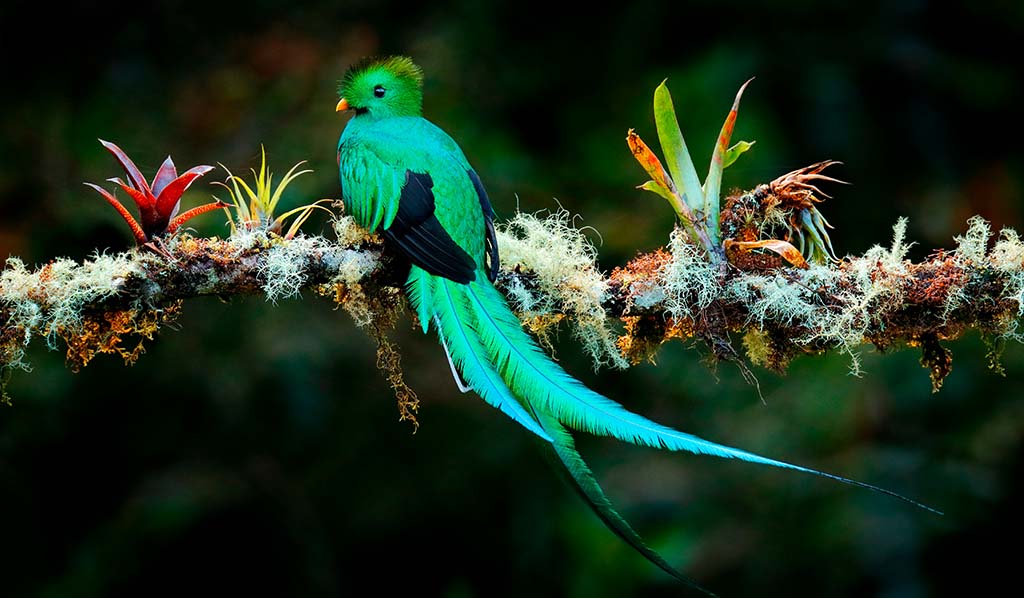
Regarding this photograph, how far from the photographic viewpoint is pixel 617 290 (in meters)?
2.25

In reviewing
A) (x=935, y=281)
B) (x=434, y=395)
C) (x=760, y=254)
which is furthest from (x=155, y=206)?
(x=434, y=395)

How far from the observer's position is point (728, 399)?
534 cm

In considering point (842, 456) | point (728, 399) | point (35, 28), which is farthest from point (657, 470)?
point (35, 28)

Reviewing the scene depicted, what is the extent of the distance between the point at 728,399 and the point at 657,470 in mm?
482

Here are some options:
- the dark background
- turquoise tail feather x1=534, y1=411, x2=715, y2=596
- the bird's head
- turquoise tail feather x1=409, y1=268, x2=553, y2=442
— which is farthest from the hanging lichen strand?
the dark background

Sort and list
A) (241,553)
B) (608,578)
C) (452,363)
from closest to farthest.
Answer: (452,363), (608,578), (241,553)

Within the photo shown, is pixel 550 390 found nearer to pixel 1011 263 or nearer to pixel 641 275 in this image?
pixel 641 275

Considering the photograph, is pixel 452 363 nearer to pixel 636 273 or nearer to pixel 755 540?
pixel 636 273

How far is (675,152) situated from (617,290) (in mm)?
326

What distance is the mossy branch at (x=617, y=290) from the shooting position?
212 cm

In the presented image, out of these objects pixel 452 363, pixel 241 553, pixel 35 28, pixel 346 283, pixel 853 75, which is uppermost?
pixel 853 75

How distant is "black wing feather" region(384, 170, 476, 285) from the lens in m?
2.22

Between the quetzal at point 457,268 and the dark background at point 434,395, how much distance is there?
242cm

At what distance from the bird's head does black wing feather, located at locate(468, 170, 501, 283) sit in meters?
0.28
